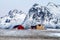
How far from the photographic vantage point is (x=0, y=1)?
1.86 m

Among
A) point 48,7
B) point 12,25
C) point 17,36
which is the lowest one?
point 17,36

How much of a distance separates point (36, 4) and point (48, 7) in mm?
141

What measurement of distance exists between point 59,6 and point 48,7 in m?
0.12

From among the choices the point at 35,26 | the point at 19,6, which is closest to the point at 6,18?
the point at 19,6

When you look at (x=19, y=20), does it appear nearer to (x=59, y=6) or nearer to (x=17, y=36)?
(x=17, y=36)

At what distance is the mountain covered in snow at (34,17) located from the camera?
1.82 m

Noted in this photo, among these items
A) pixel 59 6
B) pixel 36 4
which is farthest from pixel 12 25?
pixel 59 6

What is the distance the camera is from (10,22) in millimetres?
1835

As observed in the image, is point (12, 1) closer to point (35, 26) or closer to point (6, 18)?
point (6, 18)

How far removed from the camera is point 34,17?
183 cm

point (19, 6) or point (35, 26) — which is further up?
point (19, 6)

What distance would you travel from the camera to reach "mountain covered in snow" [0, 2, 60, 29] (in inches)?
71.5

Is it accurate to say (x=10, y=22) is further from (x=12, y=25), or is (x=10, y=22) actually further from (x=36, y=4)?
(x=36, y=4)

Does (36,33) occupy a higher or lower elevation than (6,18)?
lower
